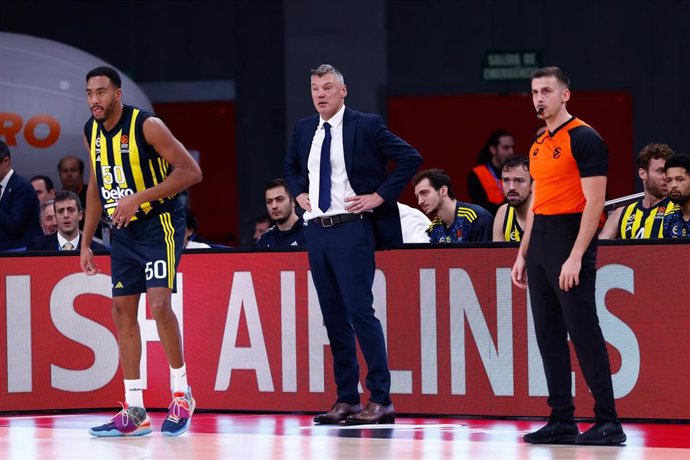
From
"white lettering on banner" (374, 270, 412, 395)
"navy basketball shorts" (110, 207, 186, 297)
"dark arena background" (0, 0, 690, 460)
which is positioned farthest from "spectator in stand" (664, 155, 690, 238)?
"navy basketball shorts" (110, 207, 186, 297)

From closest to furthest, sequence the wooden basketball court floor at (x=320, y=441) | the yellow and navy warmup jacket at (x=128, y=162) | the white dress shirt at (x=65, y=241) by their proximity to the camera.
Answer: the wooden basketball court floor at (x=320, y=441) < the yellow and navy warmup jacket at (x=128, y=162) < the white dress shirt at (x=65, y=241)

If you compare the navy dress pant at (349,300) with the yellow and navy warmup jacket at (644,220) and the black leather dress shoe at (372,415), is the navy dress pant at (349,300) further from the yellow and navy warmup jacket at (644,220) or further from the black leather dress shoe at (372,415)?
the yellow and navy warmup jacket at (644,220)

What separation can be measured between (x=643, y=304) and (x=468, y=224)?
1.70 m

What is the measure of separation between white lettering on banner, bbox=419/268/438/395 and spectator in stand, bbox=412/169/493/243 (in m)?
0.87

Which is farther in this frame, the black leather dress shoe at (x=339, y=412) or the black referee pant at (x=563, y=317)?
the black leather dress shoe at (x=339, y=412)

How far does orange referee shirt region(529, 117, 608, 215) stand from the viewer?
665 cm

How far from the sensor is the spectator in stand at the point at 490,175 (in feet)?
37.8

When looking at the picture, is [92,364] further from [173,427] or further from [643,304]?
[643,304]

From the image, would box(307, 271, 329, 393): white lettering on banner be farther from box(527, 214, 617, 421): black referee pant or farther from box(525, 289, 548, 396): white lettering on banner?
box(527, 214, 617, 421): black referee pant

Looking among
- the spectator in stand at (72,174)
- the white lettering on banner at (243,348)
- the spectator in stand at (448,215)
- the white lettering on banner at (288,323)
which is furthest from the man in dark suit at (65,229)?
the spectator in stand at (448,215)

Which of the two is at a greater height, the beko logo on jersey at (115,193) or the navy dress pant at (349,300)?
the beko logo on jersey at (115,193)

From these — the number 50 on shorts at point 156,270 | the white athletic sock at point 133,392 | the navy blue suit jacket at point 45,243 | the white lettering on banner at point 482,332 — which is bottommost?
the white athletic sock at point 133,392

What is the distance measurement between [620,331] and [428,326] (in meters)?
1.22

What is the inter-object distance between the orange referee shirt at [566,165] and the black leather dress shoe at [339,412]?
5.97 ft
